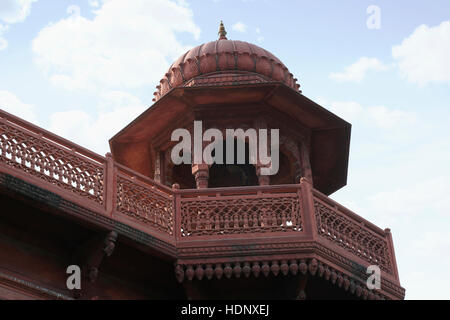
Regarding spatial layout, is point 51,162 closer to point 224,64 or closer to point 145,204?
point 145,204

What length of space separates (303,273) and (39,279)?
9.42ft

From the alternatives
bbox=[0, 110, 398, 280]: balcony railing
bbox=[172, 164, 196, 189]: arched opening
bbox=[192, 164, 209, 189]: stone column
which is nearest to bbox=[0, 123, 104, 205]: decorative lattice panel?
bbox=[0, 110, 398, 280]: balcony railing

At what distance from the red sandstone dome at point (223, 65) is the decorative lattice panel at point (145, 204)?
10.0ft

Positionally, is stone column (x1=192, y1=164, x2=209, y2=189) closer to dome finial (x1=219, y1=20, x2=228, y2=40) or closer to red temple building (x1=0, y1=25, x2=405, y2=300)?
red temple building (x1=0, y1=25, x2=405, y2=300)

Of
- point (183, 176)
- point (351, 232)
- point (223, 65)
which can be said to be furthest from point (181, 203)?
point (183, 176)

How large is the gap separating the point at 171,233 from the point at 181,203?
1.53 feet

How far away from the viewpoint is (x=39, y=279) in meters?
8.66

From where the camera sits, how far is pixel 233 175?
45.3ft

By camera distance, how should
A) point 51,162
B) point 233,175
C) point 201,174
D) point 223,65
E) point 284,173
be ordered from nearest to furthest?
point 51,162 < point 201,174 < point 223,65 < point 284,173 < point 233,175

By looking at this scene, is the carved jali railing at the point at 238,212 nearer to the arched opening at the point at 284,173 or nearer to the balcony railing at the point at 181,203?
the balcony railing at the point at 181,203

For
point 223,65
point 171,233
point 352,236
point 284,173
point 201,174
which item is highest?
point 223,65

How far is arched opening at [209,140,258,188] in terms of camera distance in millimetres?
13578
